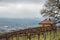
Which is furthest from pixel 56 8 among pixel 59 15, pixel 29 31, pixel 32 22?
pixel 29 31

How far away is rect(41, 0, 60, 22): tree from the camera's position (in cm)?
242

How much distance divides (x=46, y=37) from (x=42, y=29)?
0.11 m

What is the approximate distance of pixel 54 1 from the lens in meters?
2.63

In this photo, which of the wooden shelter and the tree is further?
the tree

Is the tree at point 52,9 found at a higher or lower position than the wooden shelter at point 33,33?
higher

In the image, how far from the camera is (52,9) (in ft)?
8.15

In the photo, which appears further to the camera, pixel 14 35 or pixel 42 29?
pixel 42 29

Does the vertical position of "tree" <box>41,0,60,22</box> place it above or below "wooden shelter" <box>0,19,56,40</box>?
above

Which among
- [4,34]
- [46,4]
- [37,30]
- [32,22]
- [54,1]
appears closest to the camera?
[4,34]

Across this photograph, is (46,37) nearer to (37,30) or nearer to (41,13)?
(37,30)

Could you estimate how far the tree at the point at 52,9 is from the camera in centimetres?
242

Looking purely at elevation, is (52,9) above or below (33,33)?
above

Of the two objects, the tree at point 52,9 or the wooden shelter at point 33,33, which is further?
the tree at point 52,9

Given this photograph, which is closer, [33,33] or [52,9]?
[33,33]
